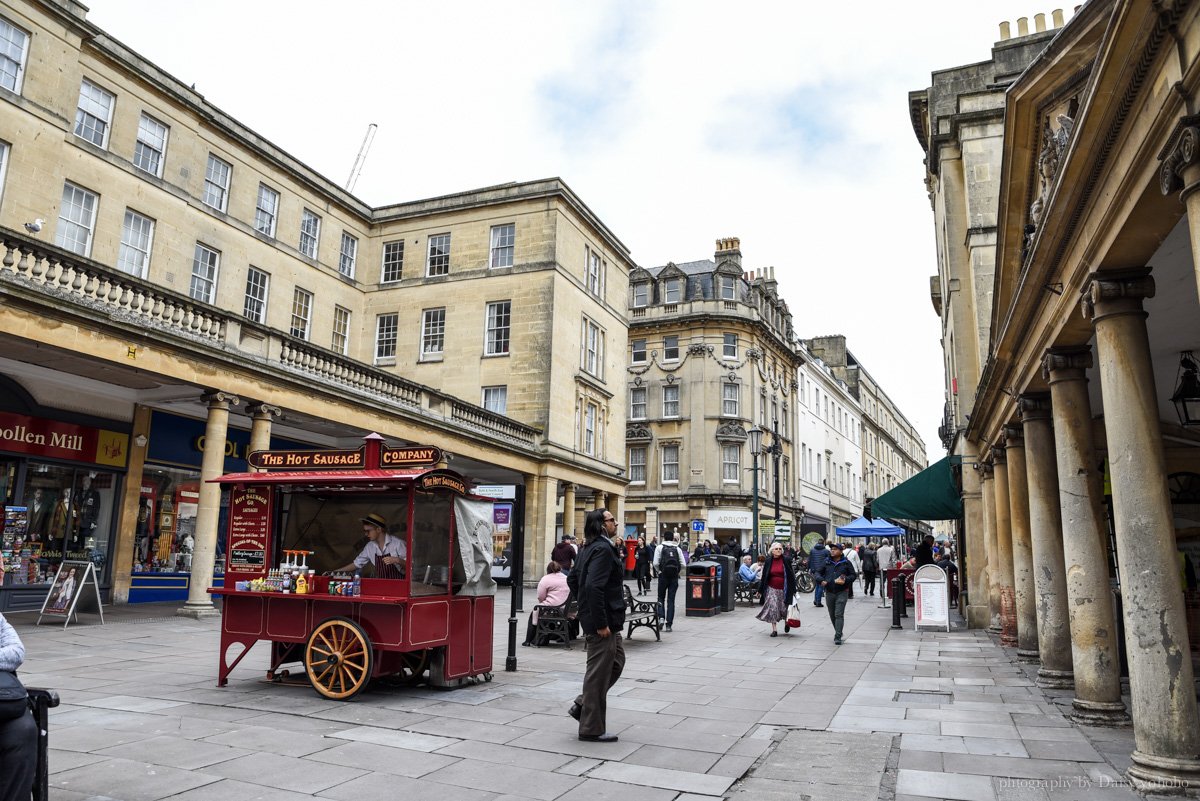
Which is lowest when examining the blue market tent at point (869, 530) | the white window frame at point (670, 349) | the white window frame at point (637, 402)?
the blue market tent at point (869, 530)

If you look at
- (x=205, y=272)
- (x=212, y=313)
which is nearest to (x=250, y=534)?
(x=212, y=313)

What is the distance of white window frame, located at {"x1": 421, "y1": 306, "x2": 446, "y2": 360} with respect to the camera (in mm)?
29188

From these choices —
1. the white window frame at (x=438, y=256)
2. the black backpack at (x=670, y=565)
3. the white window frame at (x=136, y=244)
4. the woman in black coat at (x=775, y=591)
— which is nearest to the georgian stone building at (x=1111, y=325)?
the woman in black coat at (x=775, y=591)

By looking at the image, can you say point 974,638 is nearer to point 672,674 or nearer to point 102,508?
point 672,674

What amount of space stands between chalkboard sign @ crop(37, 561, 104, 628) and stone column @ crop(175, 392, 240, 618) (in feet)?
5.31

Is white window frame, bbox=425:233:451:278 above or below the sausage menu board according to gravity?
above

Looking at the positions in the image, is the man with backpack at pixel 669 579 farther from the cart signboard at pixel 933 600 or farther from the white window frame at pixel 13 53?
the white window frame at pixel 13 53

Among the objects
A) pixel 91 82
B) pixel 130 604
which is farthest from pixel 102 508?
pixel 91 82

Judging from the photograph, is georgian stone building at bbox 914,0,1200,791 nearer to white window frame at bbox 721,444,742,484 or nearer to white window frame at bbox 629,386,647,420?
white window frame at bbox 721,444,742,484

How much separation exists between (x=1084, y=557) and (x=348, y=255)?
2616 centimetres

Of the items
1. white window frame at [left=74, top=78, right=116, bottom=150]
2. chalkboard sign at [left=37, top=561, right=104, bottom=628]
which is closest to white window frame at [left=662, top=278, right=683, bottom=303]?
white window frame at [left=74, top=78, right=116, bottom=150]

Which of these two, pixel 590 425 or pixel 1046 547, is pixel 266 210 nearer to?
pixel 590 425

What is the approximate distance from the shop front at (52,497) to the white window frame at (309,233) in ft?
33.3

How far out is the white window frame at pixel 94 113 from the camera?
704 inches
